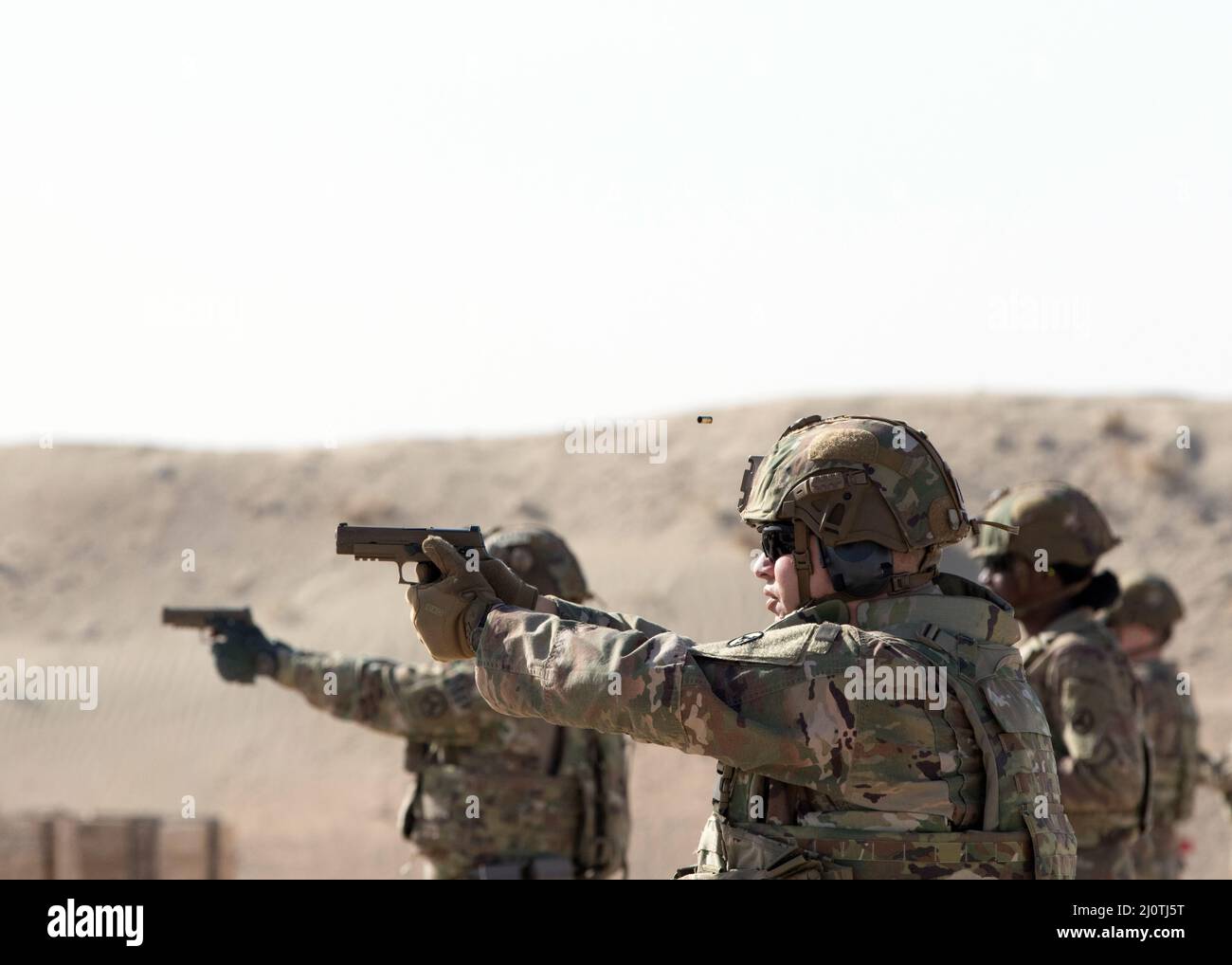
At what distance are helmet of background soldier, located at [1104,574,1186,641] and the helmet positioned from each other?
3.76 m

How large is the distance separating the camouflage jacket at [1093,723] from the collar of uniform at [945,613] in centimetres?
274

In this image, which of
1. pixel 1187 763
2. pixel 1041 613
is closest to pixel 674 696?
pixel 1041 613

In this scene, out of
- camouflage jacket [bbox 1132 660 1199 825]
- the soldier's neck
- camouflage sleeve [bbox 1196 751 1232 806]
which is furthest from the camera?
camouflage sleeve [bbox 1196 751 1232 806]

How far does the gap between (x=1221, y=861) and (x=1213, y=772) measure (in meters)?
13.6

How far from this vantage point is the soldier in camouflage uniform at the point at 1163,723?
38.2 feet

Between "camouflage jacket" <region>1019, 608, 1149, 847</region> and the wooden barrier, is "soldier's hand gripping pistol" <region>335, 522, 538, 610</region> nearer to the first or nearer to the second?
"camouflage jacket" <region>1019, 608, 1149, 847</region>

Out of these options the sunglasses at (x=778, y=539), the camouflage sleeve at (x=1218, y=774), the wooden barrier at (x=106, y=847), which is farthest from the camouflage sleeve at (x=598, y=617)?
the wooden barrier at (x=106, y=847)

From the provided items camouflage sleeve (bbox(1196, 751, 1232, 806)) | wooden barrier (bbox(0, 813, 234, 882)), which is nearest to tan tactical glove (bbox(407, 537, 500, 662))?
camouflage sleeve (bbox(1196, 751, 1232, 806))

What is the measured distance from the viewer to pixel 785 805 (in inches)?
196

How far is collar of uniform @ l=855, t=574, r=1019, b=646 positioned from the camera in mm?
5094

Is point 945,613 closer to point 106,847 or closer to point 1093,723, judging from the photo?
point 1093,723

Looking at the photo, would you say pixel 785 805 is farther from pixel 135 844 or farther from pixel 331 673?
pixel 135 844

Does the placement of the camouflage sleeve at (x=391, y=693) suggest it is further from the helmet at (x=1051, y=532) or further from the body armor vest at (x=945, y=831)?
the body armor vest at (x=945, y=831)
